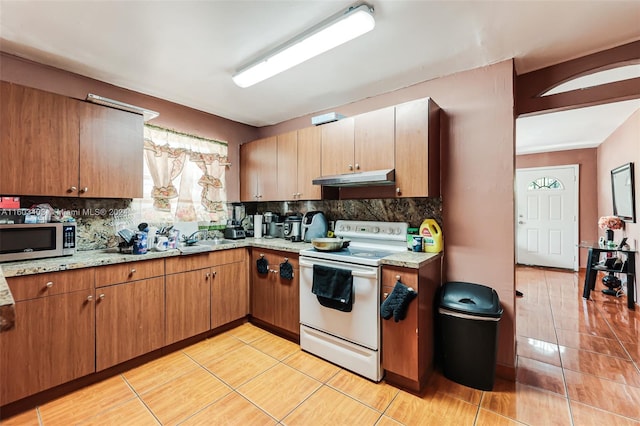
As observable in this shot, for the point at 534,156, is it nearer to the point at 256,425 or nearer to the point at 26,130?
the point at 256,425

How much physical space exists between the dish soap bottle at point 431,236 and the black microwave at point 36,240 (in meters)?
2.88

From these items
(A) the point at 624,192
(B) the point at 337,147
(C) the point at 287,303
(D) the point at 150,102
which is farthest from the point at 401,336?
(A) the point at 624,192

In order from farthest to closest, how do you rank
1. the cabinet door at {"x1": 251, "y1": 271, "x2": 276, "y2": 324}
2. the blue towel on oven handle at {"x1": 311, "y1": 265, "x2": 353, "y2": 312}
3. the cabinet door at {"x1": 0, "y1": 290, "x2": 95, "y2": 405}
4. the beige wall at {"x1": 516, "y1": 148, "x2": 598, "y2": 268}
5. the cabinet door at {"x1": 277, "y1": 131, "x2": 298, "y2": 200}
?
the beige wall at {"x1": 516, "y1": 148, "x2": 598, "y2": 268}
the cabinet door at {"x1": 277, "y1": 131, "x2": 298, "y2": 200}
the cabinet door at {"x1": 251, "y1": 271, "x2": 276, "y2": 324}
the blue towel on oven handle at {"x1": 311, "y1": 265, "x2": 353, "y2": 312}
the cabinet door at {"x1": 0, "y1": 290, "x2": 95, "y2": 405}

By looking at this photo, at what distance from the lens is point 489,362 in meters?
2.02

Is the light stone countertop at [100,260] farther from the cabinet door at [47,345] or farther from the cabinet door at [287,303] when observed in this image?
the cabinet door at [287,303]

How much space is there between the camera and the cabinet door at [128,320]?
84.1 inches

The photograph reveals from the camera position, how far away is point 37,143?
2.11 meters

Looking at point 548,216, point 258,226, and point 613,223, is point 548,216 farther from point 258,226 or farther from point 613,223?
point 258,226

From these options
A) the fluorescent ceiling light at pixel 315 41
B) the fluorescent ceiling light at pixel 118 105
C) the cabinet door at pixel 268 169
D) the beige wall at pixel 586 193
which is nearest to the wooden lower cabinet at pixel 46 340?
the fluorescent ceiling light at pixel 118 105

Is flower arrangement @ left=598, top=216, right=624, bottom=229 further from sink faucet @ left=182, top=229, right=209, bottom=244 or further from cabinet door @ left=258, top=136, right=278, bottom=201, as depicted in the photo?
sink faucet @ left=182, top=229, right=209, bottom=244

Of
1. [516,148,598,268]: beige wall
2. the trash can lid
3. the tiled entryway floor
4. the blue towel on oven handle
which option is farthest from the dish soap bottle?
[516,148,598,268]: beige wall

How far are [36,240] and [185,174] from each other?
1.46 m

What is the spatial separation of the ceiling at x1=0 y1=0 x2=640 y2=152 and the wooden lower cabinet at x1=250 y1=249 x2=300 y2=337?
5.60 feet

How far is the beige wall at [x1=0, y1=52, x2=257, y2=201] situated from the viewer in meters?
2.20
